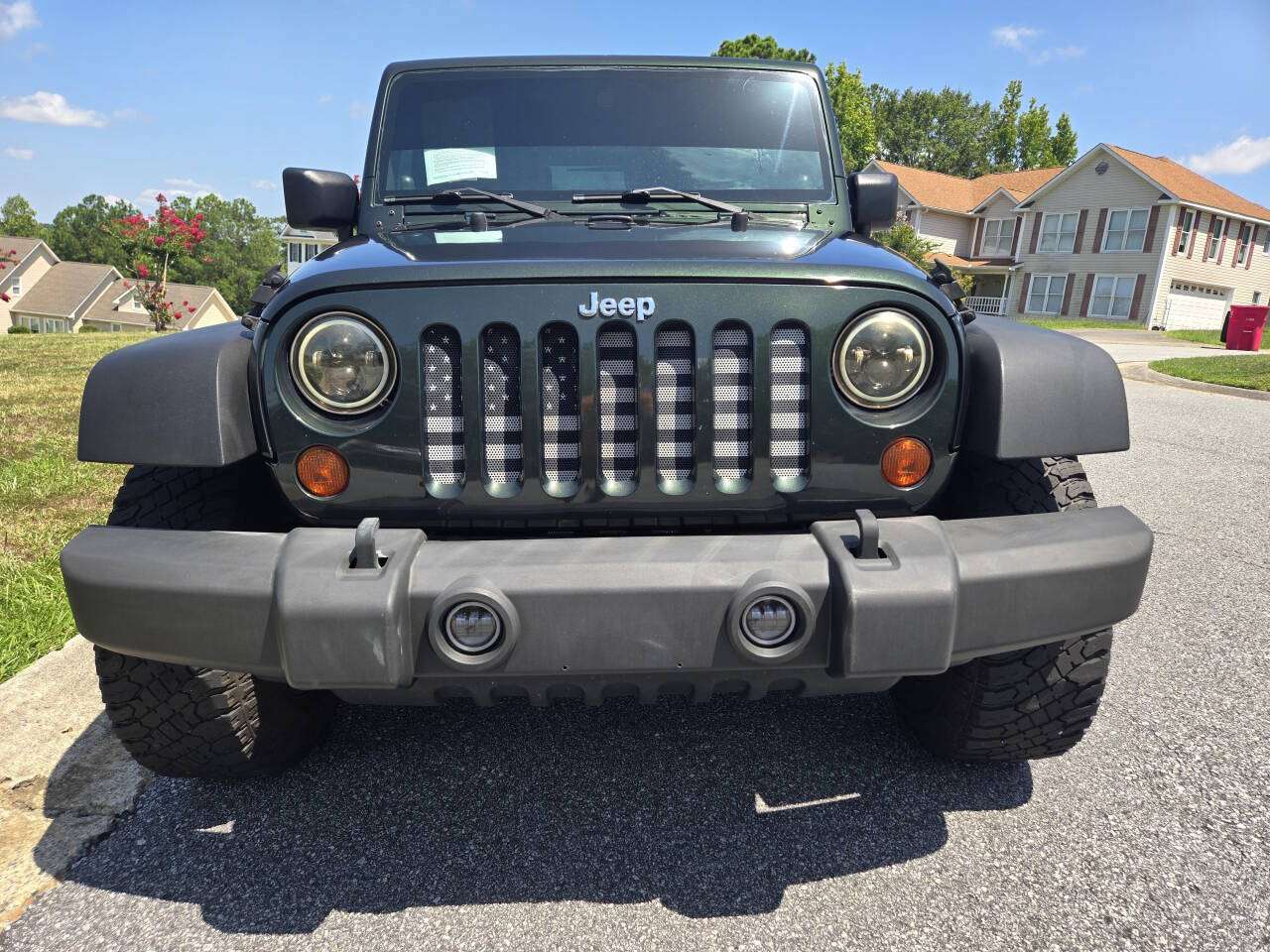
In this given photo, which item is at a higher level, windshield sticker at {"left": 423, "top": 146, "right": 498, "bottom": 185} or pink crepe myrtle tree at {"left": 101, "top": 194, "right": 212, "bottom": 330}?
windshield sticker at {"left": 423, "top": 146, "right": 498, "bottom": 185}

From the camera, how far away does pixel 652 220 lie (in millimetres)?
2539

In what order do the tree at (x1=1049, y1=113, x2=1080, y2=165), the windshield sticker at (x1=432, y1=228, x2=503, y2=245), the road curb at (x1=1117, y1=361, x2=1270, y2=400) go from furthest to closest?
the tree at (x1=1049, y1=113, x2=1080, y2=165) < the road curb at (x1=1117, y1=361, x2=1270, y2=400) < the windshield sticker at (x1=432, y1=228, x2=503, y2=245)

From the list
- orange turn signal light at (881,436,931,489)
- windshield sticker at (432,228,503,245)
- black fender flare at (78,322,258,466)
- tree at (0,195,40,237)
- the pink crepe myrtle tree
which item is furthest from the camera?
tree at (0,195,40,237)

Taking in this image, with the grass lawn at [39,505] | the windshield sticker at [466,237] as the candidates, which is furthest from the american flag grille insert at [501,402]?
the grass lawn at [39,505]

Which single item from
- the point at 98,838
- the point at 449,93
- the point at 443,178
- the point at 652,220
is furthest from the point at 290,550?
the point at 449,93

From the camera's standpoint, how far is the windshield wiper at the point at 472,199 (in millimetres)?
2596

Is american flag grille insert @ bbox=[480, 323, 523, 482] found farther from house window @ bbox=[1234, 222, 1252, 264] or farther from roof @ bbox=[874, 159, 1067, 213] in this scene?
house window @ bbox=[1234, 222, 1252, 264]

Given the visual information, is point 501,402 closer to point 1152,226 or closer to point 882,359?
point 882,359

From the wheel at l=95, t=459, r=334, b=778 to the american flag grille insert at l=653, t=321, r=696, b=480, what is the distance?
36.1 inches

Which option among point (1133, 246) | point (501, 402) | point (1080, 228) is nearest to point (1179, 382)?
point (501, 402)

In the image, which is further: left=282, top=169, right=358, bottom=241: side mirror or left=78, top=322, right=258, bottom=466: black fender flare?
left=282, top=169, right=358, bottom=241: side mirror

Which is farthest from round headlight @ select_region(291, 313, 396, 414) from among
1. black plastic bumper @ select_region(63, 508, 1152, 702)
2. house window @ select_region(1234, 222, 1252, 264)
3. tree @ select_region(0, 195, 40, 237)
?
tree @ select_region(0, 195, 40, 237)

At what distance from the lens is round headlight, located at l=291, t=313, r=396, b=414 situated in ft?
6.09

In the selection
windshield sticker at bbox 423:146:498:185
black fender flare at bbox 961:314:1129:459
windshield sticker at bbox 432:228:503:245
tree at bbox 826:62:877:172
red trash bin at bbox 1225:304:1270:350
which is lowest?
red trash bin at bbox 1225:304:1270:350
